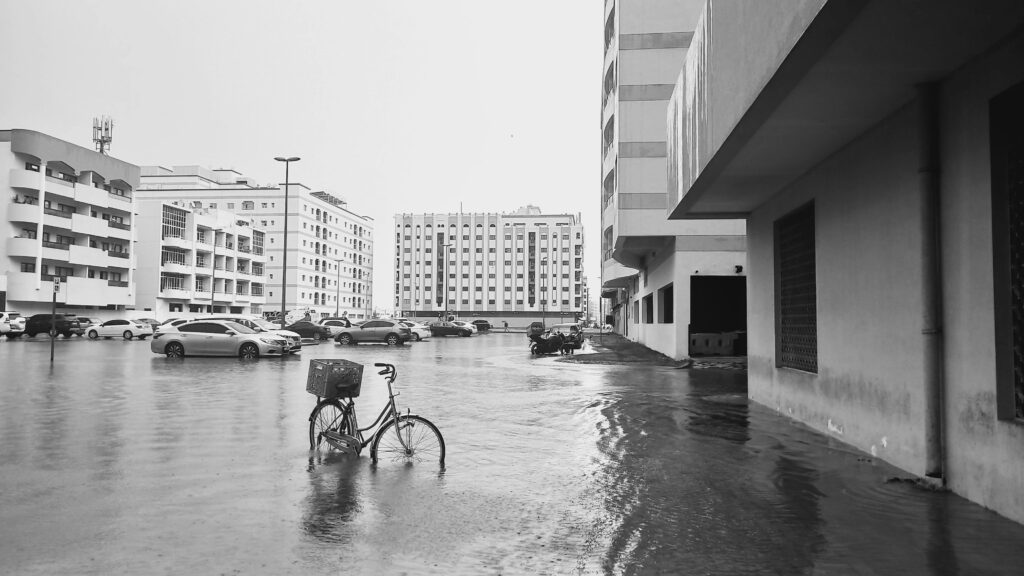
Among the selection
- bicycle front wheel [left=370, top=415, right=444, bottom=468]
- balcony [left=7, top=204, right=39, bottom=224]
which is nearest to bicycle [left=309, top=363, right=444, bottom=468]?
bicycle front wheel [left=370, top=415, right=444, bottom=468]

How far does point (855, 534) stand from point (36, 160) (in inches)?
2924

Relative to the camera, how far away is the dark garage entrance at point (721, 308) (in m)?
29.8

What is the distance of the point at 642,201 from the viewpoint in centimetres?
3027

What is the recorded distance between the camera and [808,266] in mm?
11914

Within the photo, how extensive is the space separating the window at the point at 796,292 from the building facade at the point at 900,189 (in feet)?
0.80

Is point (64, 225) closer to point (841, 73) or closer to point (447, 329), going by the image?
point (447, 329)

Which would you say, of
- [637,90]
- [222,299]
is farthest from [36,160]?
[637,90]

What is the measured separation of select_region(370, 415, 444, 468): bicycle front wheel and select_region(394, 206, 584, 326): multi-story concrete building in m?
144

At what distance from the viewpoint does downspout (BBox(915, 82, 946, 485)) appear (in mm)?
7238

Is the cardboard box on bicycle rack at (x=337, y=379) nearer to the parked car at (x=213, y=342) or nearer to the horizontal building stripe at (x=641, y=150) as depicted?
the parked car at (x=213, y=342)

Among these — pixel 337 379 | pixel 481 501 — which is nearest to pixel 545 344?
pixel 337 379

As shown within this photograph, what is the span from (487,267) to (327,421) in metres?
147

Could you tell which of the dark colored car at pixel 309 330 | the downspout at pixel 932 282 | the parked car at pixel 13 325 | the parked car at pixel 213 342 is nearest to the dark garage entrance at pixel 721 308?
the parked car at pixel 213 342

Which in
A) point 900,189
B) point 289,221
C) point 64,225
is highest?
point 289,221
